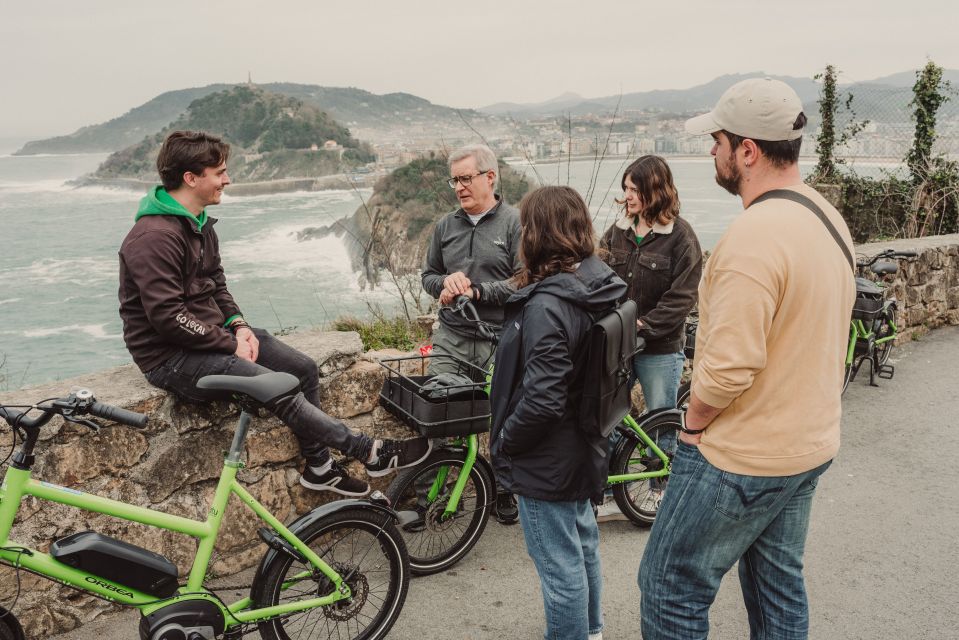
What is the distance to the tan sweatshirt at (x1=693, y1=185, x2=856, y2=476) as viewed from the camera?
178 cm

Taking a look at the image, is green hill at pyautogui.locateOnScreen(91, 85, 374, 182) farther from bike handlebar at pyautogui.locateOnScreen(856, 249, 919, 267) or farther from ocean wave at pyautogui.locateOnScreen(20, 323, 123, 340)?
bike handlebar at pyautogui.locateOnScreen(856, 249, 919, 267)

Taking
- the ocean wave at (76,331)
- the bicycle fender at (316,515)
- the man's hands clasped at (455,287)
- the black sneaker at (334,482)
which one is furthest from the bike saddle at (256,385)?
the ocean wave at (76,331)

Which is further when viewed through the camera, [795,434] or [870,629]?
[870,629]

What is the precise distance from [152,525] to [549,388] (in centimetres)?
143

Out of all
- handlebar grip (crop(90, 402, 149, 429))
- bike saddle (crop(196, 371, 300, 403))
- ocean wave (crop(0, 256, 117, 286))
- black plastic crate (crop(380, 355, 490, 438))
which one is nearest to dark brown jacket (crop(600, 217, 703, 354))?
black plastic crate (crop(380, 355, 490, 438))

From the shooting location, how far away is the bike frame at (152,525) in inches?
83.0

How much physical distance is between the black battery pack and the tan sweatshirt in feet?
5.81

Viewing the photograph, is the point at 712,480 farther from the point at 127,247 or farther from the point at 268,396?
the point at 127,247

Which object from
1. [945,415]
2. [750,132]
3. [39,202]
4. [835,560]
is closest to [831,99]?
[945,415]

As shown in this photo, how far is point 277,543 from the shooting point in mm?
2553

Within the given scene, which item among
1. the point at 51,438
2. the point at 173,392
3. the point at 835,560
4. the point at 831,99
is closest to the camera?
the point at 51,438

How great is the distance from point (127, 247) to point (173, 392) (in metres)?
0.62

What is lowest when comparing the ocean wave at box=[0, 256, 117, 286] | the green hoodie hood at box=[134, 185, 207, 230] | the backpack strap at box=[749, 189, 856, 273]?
the ocean wave at box=[0, 256, 117, 286]

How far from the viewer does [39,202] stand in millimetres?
114500
